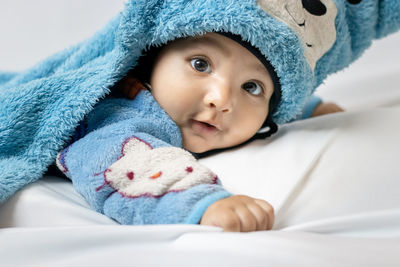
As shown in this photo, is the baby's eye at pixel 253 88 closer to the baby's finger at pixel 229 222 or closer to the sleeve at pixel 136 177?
the sleeve at pixel 136 177

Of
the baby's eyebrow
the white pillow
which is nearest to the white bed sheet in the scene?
the white pillow

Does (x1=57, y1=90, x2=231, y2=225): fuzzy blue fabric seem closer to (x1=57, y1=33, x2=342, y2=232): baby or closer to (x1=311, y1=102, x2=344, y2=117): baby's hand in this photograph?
(x1=57, y1=33, x2=342, y2=232): baby

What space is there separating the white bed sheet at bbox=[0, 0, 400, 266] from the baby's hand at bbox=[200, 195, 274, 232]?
22mm

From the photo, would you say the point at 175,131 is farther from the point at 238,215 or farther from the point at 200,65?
the point at 238,215

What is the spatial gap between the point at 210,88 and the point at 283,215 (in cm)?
31

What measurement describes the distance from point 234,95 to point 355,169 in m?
0.28

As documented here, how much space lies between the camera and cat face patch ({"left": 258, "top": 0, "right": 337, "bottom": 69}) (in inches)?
36.7

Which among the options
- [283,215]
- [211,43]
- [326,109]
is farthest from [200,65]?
[326,109]

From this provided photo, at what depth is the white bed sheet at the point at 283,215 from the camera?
22.6 inches

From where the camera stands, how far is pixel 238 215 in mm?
638

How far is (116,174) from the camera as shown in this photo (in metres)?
0.74

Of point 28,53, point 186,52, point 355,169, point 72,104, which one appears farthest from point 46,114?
point 28,53

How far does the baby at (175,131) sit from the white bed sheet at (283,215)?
4 centimetres

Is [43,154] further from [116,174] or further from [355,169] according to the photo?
[355,169]
